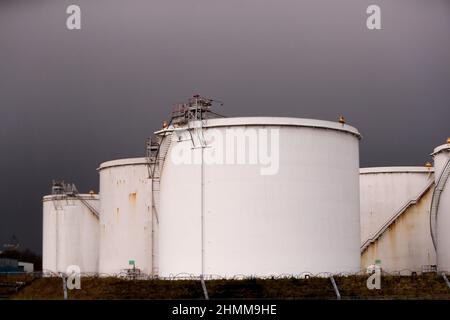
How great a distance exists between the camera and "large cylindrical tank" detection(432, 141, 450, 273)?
5578 cm

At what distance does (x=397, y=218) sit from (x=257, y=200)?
710 inches

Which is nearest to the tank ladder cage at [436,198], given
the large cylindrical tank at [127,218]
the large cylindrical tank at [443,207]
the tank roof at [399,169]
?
the large cylindrical tank at [443,207]

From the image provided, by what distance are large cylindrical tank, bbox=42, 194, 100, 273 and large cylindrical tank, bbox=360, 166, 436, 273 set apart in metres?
22.3

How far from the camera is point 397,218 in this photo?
211 ft

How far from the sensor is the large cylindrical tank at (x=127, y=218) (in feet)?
204

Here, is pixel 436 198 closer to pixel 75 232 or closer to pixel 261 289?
pixel 261 289

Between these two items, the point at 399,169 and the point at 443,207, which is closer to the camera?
the point at 443,207

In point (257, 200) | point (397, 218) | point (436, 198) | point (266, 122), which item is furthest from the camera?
point (397, 218)

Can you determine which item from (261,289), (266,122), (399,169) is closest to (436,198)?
(399,169)

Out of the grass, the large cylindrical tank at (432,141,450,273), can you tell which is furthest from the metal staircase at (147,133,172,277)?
the large cylindrical tank at (432,141,450,273)

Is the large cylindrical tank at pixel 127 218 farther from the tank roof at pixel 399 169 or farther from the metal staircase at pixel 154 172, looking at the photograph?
the tank roof at pixel 399 169

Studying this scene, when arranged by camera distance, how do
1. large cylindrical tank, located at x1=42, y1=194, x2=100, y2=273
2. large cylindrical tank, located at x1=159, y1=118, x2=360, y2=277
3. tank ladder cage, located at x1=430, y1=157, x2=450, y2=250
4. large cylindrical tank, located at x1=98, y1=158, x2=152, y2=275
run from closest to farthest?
1. large cylindrical tank, located at x1=159, y1=118, x2=360, y2=277
2. tank ladder cage, located at x1=430, y1=157, x2=450, y2=250
3. large cylindrical tank, located at x1=98, y1=158, x2=152, y2=275
4. large cylindrical tank, located at x1=42, y1=194, x2=100, y2=273

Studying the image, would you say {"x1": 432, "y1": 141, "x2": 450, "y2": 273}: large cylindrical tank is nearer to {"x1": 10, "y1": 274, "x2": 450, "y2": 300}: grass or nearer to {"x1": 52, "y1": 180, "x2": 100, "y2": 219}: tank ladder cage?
{"x1": 10, "y1": 274, "x2": 450, "y2": 300}: grass
